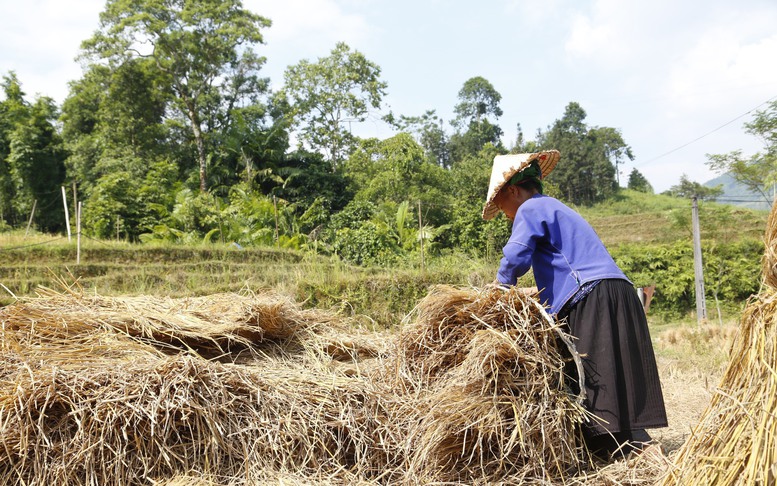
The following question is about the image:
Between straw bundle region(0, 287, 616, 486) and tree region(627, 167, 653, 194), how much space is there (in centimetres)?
4917

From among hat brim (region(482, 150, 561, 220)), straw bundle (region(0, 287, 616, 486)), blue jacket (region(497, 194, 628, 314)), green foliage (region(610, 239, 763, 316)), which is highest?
hat brim (region(482, 150, 561, 220))

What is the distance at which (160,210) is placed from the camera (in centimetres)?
1836

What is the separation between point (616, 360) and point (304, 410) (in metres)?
1.22

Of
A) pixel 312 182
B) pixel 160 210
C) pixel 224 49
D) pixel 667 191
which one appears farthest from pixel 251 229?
pixel 667 191

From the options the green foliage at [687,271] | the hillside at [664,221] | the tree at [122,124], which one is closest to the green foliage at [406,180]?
the green foliage at [687,271]

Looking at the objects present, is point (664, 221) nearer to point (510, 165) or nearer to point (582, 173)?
point (582, 173)

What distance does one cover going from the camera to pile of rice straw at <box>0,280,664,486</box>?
6.26 feet

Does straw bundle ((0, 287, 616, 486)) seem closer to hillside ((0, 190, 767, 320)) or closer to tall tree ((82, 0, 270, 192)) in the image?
hillside ((0, 190, 767, 320))

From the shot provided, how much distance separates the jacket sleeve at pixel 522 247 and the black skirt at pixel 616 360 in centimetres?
26

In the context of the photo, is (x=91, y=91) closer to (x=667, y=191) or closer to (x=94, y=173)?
(x=94, y=173)

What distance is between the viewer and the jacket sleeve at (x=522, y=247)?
2.19 metres

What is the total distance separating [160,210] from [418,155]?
9121 millimetres

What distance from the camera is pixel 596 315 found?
213 centimetres

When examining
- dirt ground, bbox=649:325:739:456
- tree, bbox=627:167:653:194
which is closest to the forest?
dirt ground, bbox=649:325:739:456
